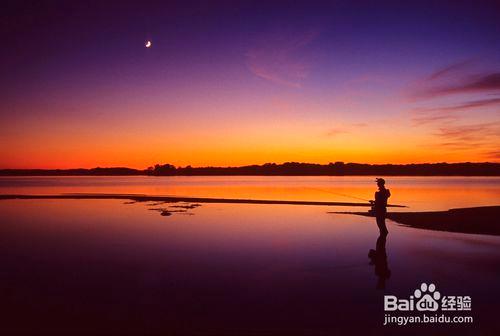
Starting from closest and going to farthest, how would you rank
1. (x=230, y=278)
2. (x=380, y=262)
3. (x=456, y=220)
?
(x=230, y=278)
(x=380, y=262)
(x=456, y=220)

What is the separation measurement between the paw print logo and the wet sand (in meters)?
14.3

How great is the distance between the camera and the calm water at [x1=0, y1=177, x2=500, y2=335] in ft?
31.6

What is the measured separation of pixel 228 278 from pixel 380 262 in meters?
6.29

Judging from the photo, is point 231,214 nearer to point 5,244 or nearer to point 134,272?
point 5,244

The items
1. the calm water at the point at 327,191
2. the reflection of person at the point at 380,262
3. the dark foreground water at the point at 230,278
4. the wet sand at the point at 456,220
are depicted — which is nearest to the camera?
the dark foreground water at the point at 230,278

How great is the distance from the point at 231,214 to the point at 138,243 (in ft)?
46.9

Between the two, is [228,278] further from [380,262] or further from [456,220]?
[456,220]

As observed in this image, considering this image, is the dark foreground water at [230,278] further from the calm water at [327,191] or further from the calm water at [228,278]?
the calm water at [327,191]

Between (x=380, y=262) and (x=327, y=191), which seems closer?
(x=380, y=262)

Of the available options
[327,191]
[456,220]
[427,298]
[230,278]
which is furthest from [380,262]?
[327,191]

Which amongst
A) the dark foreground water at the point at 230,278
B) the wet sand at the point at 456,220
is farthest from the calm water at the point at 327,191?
the dark foreground water at the point at 230,278

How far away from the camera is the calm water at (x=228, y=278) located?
31.6ft

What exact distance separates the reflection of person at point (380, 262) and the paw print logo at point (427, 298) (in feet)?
4.08

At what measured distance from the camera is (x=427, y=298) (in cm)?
1116
